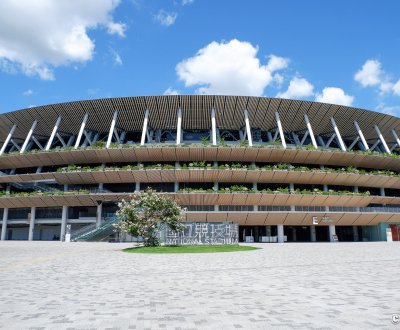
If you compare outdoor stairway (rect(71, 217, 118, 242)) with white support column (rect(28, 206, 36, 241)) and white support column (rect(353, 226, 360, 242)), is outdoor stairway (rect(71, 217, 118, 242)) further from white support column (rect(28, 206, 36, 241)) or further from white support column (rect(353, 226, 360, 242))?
white support column (rect(353, 226, 360, 242))

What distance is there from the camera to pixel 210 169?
134 feet

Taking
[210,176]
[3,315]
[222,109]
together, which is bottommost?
[3,315]

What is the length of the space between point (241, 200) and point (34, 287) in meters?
33.1

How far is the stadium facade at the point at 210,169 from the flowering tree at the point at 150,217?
42.9 feet

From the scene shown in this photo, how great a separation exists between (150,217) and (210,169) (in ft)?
52.5

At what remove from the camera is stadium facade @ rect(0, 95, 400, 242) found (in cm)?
4116

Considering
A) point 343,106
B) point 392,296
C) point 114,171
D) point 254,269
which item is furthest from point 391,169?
point 392,296

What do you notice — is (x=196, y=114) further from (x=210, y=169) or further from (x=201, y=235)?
(x=201, y=235)

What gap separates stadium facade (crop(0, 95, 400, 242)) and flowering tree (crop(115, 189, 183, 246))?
13.1 m

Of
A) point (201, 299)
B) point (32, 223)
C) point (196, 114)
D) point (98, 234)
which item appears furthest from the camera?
point (196, 114)

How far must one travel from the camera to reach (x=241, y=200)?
134 feet

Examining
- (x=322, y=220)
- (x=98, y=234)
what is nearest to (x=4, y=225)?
(x=98, y=234)

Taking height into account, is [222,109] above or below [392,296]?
above

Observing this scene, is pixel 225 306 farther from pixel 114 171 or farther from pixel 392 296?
pixel 114 171
